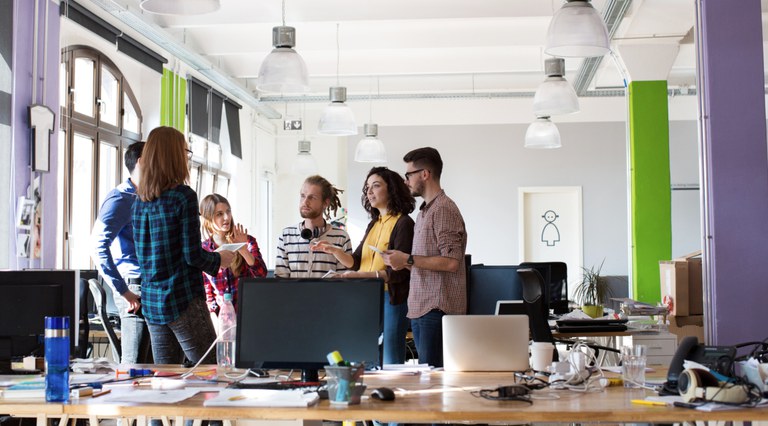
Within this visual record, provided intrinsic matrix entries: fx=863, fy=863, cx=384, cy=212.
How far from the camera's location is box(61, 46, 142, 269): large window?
7.68 meters

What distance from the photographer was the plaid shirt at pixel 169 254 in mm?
3553

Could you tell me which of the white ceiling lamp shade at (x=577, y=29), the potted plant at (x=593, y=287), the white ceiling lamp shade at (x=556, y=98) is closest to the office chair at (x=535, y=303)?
the white ceiling lamp shade at (x=577, y=29)

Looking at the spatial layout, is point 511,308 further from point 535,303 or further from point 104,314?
point 104,314

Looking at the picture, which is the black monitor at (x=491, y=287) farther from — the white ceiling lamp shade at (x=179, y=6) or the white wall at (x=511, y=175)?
the white wall at (x=511, y=175)

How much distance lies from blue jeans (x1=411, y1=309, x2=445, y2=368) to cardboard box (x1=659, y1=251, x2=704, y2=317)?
326 cm

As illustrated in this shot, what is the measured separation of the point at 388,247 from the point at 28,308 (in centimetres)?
202

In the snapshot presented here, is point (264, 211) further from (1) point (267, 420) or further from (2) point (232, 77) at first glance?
(1) point (267, 420)

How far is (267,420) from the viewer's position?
2842 millimetres

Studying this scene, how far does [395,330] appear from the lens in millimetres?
4660

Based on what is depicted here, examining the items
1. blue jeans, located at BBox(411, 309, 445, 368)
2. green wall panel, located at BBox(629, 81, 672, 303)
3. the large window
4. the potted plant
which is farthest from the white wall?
blue jeans, located at BBox(411, 309, 445, 368)

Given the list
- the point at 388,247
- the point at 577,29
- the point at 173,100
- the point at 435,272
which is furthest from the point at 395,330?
the point at 173,100

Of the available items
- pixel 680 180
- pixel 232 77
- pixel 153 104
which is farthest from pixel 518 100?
pixel 153 104

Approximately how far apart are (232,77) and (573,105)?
635 centimetres

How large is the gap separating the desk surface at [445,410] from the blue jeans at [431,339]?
1.34 m
